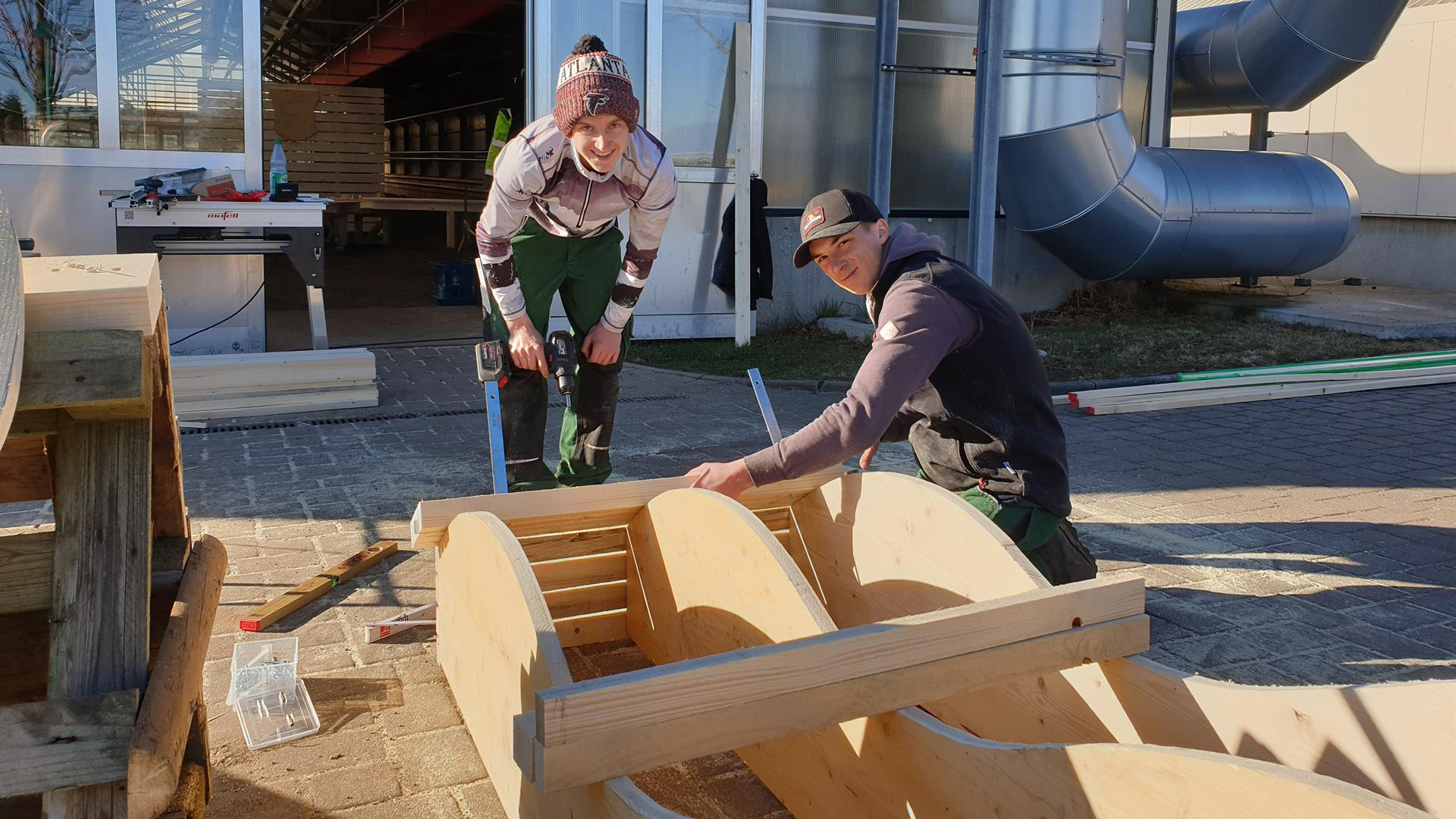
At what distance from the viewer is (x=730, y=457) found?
20.9ft

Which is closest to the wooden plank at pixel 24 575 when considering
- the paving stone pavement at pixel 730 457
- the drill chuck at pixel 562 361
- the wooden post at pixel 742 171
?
the paving stone pavement at pixel 730 457

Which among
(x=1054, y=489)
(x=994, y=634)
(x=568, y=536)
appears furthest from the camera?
(x=568, y=536)

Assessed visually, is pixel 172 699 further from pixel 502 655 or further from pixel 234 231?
pixel 234 231

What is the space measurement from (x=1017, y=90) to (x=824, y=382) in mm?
3401

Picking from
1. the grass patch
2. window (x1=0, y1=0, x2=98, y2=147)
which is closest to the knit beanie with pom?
the grass patch

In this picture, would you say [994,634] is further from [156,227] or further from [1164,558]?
[156,227]

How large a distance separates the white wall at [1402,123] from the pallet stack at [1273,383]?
7256 mm

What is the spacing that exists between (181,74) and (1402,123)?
15216mm

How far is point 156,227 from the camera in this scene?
7.73 m

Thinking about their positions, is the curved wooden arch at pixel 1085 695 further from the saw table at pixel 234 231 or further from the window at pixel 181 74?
the window at pixel 181 74

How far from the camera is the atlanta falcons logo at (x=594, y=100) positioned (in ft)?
11.6

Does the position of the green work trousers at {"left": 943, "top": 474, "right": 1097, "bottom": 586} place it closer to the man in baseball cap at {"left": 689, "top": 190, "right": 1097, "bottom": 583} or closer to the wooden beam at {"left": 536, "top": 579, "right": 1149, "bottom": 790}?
the man in baseball cap at {"left": 689, "top": 190, "right": 1097, "bottom": 583}

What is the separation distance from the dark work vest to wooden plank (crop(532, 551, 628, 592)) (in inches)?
42.7

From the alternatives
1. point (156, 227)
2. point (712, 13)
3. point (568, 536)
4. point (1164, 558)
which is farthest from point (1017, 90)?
point (568, 536)
